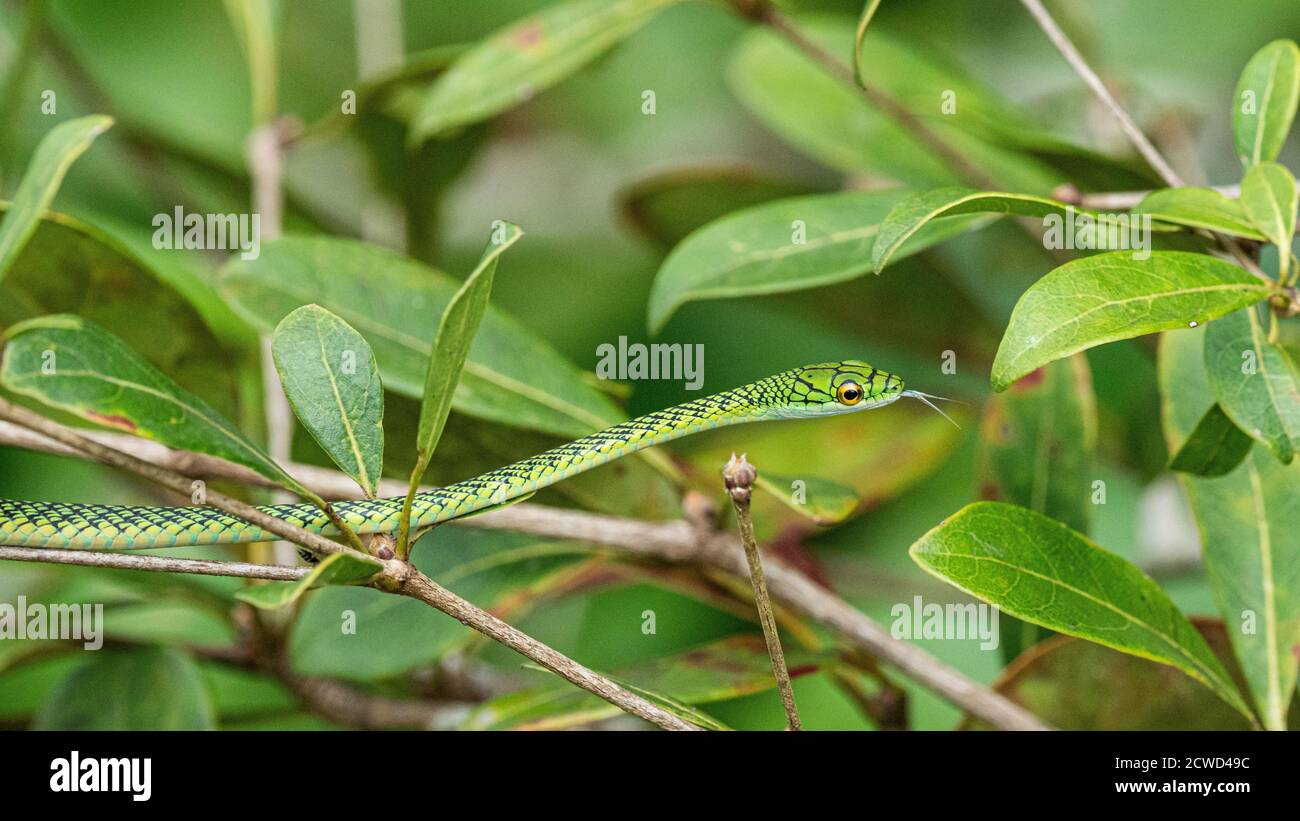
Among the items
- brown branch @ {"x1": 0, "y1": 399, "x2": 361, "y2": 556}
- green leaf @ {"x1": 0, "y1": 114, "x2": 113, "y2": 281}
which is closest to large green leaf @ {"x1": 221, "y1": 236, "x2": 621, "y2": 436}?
green leaf @ {"x1": 0, "y1": 114, "x2": 113, "y2": 281}

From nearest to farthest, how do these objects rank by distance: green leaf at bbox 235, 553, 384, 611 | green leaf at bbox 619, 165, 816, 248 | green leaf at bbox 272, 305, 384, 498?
green leaf at bbox 235, 553, 384, 611 < green leaf at bbox 272, 305, 384, 498 < green leaf at bbox 619, 165, 816, 248

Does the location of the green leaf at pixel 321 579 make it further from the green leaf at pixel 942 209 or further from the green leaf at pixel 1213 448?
the green leaf at pixel 1213 448

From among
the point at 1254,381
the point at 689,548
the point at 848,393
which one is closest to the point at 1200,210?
the point at 1254,381

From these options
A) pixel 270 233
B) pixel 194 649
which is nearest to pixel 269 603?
pixel 194 649

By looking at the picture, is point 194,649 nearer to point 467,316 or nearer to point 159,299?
point 159,299

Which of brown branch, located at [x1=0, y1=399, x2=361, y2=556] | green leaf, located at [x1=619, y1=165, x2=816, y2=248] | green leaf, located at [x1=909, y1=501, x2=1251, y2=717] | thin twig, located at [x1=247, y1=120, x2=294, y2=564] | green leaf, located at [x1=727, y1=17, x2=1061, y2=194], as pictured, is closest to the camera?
brown branch, located at [x1=0, y1=399, x2=361, y2=556]

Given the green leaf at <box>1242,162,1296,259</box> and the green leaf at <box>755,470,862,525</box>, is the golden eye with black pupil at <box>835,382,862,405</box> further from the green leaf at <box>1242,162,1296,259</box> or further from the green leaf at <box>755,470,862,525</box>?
the green leaf at <box>1242,162,1296,259</box>

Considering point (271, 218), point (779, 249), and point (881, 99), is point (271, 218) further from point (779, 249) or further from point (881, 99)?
point (881, 99)
